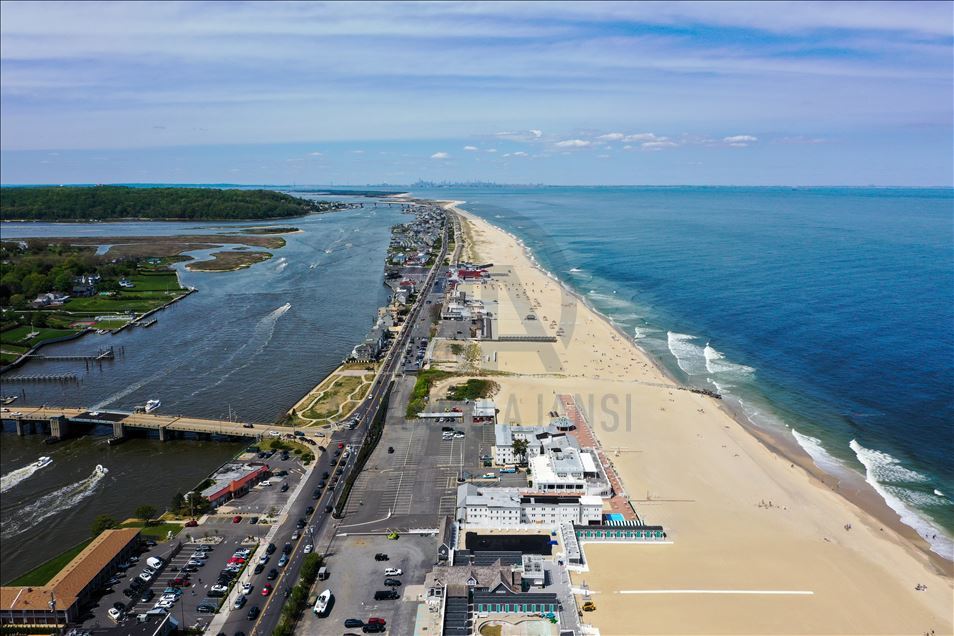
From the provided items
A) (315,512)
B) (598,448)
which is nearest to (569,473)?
(598,448)

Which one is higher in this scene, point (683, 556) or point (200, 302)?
point (200, 302)

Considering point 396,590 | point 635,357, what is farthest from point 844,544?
point 635,357

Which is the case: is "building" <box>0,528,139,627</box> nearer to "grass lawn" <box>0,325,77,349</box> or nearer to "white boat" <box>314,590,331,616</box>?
"white boat" <box>314,590,331,616</box>

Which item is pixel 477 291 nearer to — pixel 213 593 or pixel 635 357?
pixel 635 357

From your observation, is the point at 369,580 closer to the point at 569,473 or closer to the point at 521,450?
the point at 569,473

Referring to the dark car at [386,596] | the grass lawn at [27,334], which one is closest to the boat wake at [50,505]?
the dark car at [386,596]
